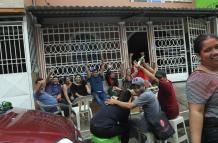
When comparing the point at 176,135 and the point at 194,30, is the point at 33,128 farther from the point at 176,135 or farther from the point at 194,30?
the point at 194,30

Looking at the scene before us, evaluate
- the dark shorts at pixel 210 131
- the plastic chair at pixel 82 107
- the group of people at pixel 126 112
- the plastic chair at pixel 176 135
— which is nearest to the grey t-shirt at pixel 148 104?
the group of people at pixel 126 112

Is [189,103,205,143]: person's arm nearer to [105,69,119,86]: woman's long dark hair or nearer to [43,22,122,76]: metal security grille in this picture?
[105,69,119,86]: woman's long dark hair

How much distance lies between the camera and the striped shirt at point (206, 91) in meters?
2.76

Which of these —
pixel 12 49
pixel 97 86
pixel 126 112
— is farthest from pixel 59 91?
pixel 126 112

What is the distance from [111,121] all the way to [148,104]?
2.21ft

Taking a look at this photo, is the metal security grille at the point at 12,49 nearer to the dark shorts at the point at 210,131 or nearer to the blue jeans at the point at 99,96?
Answer: the blue jeans at the point at 99,96

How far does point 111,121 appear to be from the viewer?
5879 millimetres

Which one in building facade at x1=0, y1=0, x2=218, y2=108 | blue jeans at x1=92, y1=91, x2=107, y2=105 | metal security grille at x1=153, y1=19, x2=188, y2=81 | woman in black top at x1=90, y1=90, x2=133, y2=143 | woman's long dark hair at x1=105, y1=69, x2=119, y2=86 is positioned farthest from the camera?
metal security grille at x1=153, y1=19, x2=188, y2=81

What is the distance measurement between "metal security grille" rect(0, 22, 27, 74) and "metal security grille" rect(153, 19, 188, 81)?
592 cm

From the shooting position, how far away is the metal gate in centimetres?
983

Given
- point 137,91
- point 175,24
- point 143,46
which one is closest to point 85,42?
point 143,46

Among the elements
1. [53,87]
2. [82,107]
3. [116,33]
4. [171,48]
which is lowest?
[82,107]

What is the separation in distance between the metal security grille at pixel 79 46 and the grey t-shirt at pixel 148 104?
673 centimetres

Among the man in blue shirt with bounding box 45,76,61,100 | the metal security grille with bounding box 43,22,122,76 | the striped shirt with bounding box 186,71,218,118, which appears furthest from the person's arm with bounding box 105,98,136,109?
the metal security grille with bounding box 43,22,122,76
